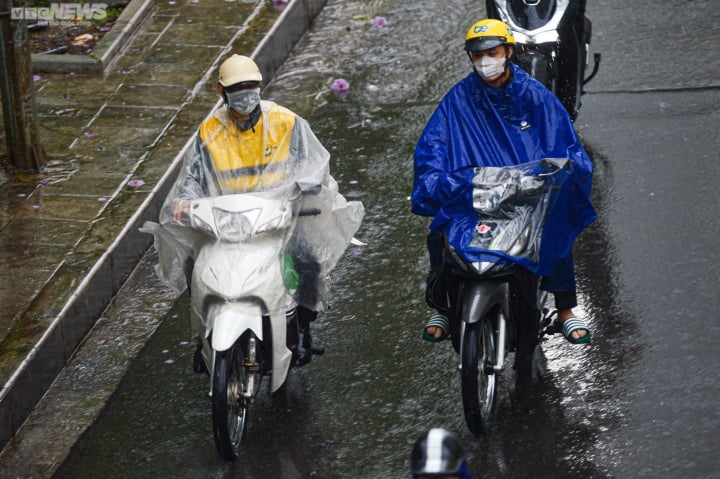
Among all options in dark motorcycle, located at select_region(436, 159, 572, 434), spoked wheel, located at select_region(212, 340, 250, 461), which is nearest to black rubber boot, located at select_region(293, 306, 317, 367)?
spoked wheel, located at select_region(212, 340, 250, 461)

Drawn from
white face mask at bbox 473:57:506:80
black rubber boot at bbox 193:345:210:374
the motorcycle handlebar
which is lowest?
black rubber boot at bbox 193:345:210:374

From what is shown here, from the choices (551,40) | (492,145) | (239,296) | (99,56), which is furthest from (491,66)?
(99,56)

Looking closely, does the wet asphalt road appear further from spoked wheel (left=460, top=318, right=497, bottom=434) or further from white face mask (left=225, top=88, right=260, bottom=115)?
white face mask (left=225, top=88, right=260, bottom=115)

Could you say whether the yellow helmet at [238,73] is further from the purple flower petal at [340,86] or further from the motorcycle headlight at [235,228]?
the purple flower petal at [340,86]

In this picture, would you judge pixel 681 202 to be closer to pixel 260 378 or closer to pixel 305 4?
pixel 260 378

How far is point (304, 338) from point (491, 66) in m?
1.79

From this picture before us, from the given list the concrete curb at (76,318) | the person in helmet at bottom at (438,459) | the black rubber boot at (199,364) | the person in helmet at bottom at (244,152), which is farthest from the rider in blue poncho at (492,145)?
the concrete curb at (76,318)

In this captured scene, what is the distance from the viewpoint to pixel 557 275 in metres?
6.01

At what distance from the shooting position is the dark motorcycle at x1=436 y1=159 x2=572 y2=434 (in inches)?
214

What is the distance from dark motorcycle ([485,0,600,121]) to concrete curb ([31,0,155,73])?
3.77 meters

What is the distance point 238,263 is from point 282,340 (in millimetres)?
533

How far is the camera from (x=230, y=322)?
5457 millimetres

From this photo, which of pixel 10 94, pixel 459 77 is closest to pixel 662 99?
pixel 459 77

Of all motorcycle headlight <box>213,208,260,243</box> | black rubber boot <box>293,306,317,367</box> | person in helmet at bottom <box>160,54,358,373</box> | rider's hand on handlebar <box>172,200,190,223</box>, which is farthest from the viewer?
black rubber boot <box>293,306,317,367</box>
